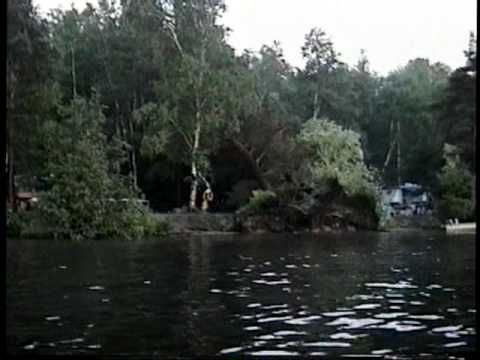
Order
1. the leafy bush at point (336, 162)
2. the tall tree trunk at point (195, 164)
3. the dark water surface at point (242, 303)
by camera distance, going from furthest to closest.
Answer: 1. the tall tree trunk at point (195, 164)
2. the leafy bush at point (336, 162)
3. the dark water surface at point (242, 303)

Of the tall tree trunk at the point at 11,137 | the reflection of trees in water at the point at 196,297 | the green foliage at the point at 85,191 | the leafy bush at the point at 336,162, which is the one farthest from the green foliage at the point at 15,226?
the leafy bush at the point at 336,162

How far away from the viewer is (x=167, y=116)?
39156 mm

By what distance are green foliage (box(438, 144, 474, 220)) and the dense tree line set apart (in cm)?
21

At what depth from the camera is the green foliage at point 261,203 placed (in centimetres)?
3806

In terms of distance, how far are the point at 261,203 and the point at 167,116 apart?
20.5 feet

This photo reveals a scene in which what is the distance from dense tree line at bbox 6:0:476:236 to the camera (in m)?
35.9

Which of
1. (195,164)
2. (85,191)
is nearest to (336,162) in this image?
(195,164)

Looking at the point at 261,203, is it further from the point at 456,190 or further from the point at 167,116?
the point at 456,190

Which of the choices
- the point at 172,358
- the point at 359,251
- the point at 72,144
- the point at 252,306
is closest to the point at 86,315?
the point at 252,306

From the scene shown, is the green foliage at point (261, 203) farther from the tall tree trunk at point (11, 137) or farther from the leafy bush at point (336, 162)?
the tall tree trunk at point (11, 137)

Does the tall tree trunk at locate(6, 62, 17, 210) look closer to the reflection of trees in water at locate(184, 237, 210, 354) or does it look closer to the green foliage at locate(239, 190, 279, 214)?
the green foliage at locate(239, 190, 279, 214)

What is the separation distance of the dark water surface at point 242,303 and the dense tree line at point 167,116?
44.5 ft

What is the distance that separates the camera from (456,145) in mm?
44406

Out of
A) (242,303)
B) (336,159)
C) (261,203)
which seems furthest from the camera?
(336,159)
